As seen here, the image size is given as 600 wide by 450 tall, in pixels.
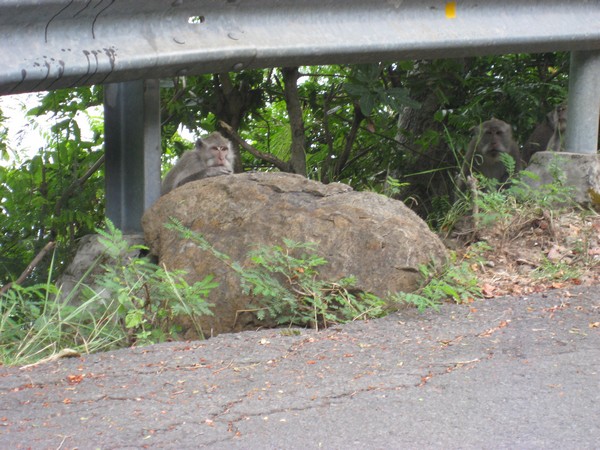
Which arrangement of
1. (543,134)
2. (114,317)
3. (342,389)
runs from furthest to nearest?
(543,134)
(114,317)
(342,389)

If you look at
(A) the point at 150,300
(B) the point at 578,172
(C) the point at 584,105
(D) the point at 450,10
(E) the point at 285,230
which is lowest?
(A) the point at 150,300

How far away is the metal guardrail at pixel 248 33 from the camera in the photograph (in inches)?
148

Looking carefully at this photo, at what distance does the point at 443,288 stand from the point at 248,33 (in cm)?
167

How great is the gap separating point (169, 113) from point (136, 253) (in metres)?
2.44

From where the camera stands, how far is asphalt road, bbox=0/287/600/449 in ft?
8.16

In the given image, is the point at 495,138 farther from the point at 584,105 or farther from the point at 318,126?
the point at 584,105

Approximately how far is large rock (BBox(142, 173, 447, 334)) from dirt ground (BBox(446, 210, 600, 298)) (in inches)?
14.8

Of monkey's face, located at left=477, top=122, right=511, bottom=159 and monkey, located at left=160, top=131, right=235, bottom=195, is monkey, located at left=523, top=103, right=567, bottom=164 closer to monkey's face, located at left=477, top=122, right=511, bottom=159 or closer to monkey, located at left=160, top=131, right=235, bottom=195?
monkey's face, located at left=477, top=122, right=511, bottom=159

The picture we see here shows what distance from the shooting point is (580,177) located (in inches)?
231

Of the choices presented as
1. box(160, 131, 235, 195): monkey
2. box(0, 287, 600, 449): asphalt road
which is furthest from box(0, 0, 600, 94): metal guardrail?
box(160, 131, 235, 195): monkey

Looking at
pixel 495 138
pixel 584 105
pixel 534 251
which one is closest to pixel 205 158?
pixel 495 138

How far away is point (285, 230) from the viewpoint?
4.66m

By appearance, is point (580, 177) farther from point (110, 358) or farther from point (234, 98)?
point (110, 358)

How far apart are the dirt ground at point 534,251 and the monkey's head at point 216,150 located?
3050 mm
